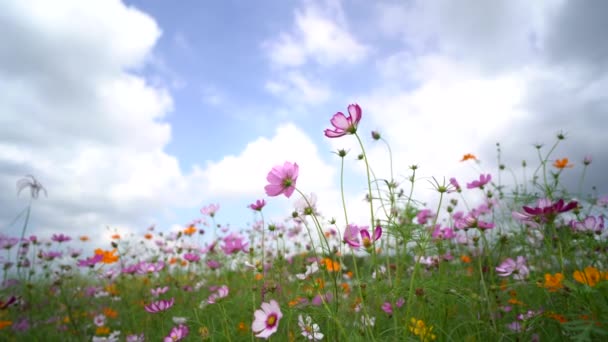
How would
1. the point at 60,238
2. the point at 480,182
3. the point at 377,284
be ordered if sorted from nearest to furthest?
the point at 377,284 < the point at 480,182 < the point at 60,238

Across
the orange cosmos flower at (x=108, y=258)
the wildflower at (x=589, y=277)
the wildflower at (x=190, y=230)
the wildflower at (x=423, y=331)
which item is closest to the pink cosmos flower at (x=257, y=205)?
the wildflower at (x=423, y=331)

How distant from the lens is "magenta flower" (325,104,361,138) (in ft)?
4.36

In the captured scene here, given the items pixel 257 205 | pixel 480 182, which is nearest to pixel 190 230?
pixel 257 205

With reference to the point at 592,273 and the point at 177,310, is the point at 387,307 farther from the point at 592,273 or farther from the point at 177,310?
the point at 177,310

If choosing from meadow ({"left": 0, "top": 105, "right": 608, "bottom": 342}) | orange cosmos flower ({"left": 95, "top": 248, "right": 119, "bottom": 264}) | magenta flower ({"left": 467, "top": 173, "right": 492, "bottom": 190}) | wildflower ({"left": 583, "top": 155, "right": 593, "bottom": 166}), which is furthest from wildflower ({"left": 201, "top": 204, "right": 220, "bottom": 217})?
wildflower ({"left": 583, "top": 155, "right": 593, "bottom": 166})

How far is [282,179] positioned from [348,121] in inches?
12.7

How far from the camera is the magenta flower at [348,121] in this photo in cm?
133

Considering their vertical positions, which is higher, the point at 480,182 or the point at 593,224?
the point at 480,182

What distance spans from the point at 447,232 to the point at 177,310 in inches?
91.4

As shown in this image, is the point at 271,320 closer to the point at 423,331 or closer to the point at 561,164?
the point at 423,331

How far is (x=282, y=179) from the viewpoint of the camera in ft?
4.51

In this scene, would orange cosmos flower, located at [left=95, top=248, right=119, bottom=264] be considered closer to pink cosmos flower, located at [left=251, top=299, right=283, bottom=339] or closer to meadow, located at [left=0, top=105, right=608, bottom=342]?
meadow, located at [left=0, top=105, right=608, bottom=342]

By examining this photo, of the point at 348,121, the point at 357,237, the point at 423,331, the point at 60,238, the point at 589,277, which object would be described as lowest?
the point at 423,331

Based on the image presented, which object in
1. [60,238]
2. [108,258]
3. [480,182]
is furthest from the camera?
[60,238]
